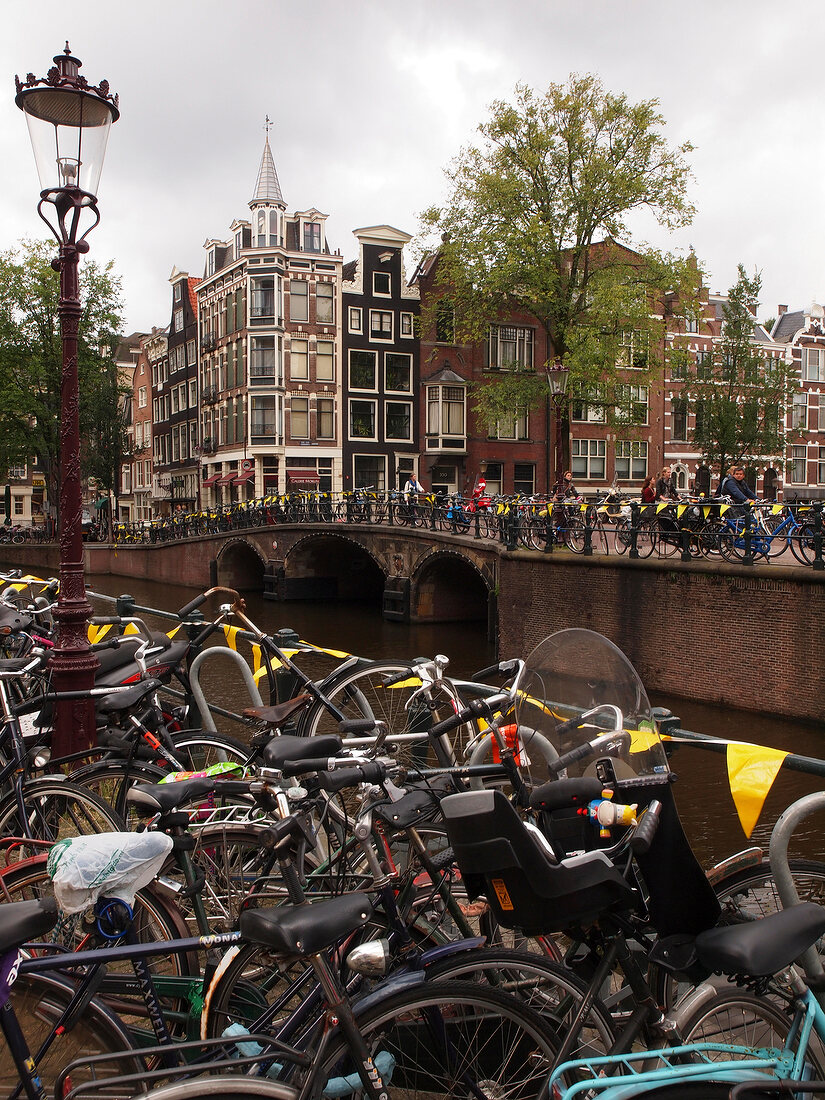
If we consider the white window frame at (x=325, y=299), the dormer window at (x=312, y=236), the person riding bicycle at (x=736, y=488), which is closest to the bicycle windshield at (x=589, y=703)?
the person riding bicycle at (x=736, y=488)

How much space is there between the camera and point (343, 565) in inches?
1308

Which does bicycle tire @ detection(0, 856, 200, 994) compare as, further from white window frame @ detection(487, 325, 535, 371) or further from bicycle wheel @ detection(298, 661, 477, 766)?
white window frame @ detection(487, 325, 535, 371)

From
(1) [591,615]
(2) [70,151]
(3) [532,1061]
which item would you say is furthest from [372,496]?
(3) [532,1061]

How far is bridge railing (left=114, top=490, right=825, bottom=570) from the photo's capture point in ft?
46.8

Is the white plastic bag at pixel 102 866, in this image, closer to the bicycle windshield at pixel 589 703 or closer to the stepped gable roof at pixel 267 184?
the bicycle windshield at pixel 589 703

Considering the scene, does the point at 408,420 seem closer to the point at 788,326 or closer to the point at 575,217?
the point at 575,217

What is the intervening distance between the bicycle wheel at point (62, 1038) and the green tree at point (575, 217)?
2519 cm

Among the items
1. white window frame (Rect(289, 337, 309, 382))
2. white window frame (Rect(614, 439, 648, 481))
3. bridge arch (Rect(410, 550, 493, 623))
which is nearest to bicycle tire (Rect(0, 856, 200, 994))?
bridge arch (Rect(410, 550, 493, 623))

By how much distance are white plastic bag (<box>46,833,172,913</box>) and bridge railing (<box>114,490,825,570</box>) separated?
12.4 metres

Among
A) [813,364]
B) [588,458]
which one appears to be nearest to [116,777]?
[588,458]

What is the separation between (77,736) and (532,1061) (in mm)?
3381

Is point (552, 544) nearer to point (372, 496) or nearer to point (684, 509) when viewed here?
point (684, 509)

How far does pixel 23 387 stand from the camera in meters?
37.7

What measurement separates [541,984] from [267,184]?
40.6 metres
